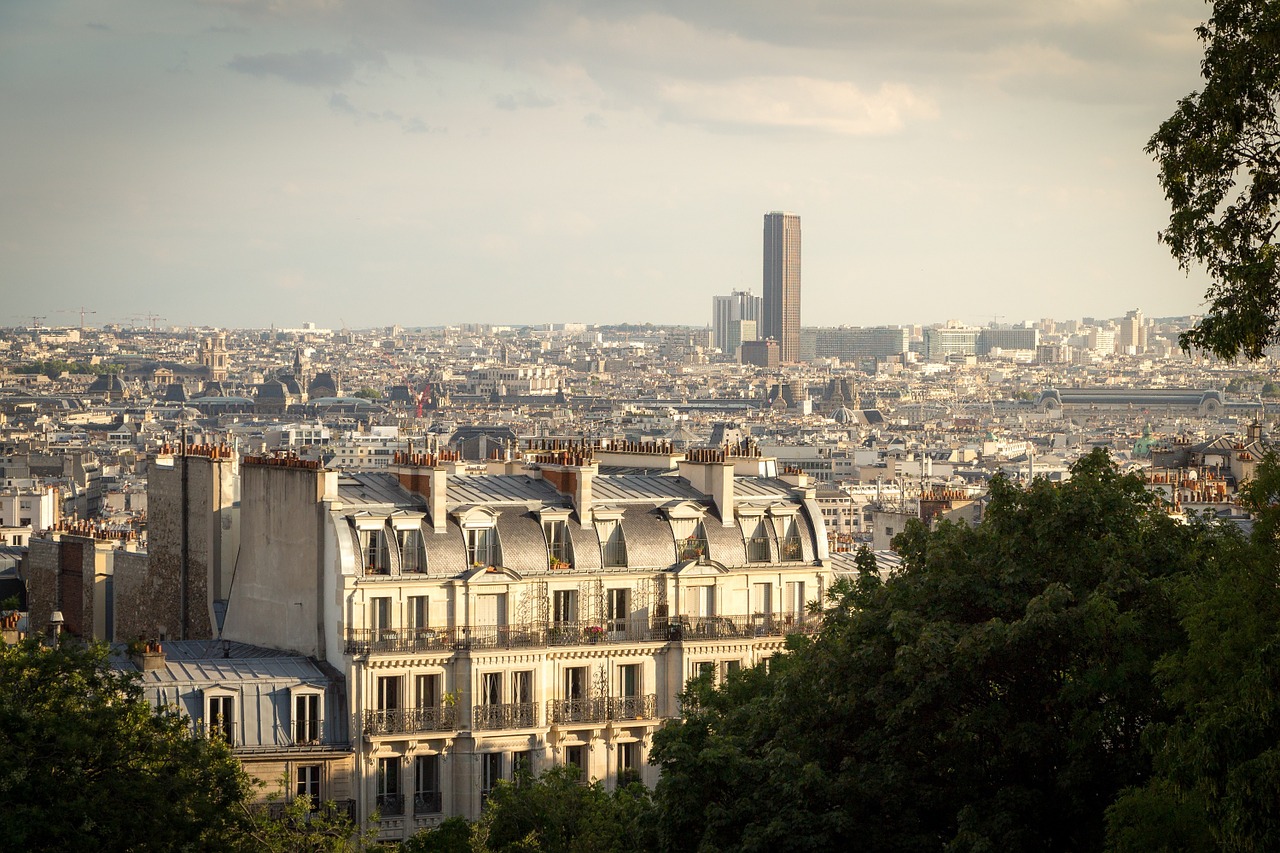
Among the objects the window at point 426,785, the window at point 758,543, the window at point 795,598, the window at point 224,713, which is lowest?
the window at point 426,785

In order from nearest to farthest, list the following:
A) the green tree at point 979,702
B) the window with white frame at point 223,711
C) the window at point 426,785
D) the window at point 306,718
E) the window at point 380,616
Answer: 1. the green tree at point 979,702
2. the window with white frame at point 223,711
3. the window at point 306,718
4. the window at point 426,785
5. the window at point 380,616

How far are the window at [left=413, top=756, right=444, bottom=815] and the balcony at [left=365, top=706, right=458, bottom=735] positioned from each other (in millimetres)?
445

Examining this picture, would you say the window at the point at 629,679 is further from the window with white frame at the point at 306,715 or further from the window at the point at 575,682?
the window with white frame at the point at 306,715

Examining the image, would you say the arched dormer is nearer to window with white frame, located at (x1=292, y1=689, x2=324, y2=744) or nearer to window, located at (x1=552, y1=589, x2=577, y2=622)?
window, located at (x1=552, y1=589, x2=577, y2=622)

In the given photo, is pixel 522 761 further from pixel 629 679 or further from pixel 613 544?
pixel 613 544

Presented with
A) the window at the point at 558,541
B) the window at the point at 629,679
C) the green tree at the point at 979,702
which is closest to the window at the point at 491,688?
the window at the point at 629,679

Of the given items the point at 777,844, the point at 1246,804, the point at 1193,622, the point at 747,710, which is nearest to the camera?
the point at 1246,804

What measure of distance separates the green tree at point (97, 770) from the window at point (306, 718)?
6.15 m

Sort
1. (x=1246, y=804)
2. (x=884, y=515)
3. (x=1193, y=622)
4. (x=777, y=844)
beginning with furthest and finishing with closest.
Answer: (x=884, y=515)
(x=777, y=844)
(x=1193, y=622)
(x=1246, y=804)

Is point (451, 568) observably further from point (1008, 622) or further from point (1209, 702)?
point (1209, 702)

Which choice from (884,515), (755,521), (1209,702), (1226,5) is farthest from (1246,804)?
(884,515)

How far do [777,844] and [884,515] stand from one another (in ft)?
183

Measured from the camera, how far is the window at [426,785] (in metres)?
34.1

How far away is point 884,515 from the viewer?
7900 centimetres
